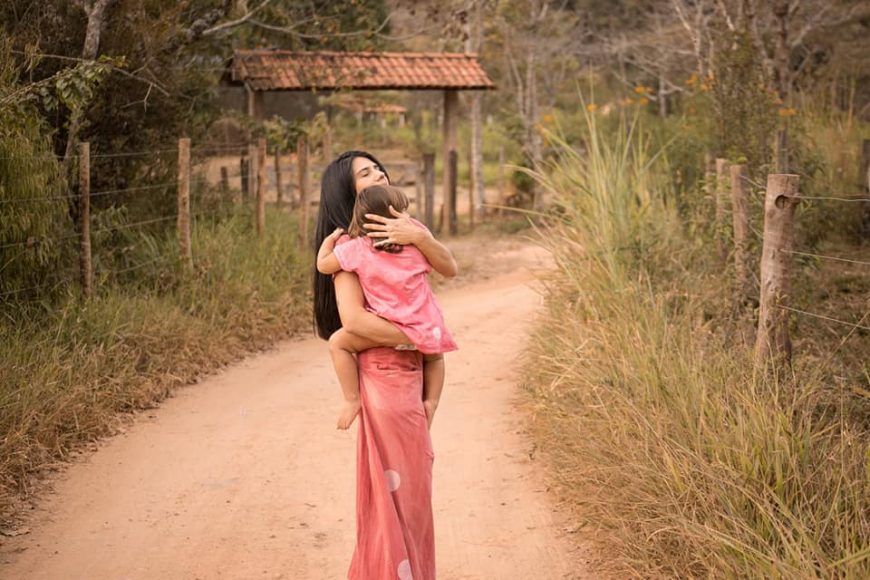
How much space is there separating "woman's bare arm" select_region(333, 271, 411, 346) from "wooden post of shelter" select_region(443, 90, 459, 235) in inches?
514

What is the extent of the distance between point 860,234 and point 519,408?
4.40 m

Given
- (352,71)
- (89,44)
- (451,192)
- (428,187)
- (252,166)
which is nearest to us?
(89,44)

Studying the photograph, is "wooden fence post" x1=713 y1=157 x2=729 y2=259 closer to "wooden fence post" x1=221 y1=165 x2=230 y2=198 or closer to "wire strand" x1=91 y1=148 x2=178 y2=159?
"wire strand" x1=91 y1=148 x2=178 y2=159

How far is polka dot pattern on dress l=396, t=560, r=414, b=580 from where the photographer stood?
12.4 ft

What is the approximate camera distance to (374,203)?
3689 mm

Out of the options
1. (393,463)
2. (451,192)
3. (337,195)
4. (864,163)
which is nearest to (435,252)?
(337,195)

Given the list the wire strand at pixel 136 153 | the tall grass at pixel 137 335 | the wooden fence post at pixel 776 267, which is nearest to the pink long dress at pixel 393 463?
the wooden fence post at pixel 776 267

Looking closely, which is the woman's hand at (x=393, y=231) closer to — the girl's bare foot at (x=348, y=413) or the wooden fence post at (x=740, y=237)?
the girl's bare foot at (x=348, y=413)

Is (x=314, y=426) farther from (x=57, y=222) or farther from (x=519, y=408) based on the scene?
(x=57, y=222)

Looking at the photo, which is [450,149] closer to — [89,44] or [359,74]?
[359,74]

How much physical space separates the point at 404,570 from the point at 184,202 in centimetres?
615

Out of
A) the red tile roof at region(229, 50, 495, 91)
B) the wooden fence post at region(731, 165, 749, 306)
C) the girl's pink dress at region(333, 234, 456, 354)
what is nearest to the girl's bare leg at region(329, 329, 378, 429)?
the girl's pink dress at region(333, 234, 456, 354)

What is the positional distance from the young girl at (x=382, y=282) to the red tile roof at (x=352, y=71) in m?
9.77

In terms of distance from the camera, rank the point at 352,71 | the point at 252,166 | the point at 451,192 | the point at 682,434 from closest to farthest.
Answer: the point at 682,434, the point at 252,166, the point at 352,71, the point at 451,192
